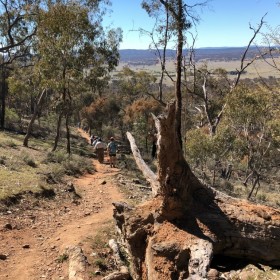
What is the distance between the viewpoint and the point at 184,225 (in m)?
7.21

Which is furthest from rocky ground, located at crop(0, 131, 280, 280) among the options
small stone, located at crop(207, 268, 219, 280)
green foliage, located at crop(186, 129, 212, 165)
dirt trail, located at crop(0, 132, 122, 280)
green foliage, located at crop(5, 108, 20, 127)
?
green foliage, located at crop(5, 108, 20, 127)

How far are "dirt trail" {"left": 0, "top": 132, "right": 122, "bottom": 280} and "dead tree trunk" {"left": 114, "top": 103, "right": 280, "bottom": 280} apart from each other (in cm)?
240

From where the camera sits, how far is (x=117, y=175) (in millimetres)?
18703

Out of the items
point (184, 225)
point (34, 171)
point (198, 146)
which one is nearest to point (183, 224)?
point (184, 225)

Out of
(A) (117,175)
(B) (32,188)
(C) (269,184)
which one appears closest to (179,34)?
(A) (117,175)

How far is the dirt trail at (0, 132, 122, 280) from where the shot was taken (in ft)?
28.8

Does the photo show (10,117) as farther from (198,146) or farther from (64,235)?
(64,235)

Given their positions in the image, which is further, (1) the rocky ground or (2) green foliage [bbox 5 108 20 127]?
(2) green foliage [bbox 5 108 20 127]

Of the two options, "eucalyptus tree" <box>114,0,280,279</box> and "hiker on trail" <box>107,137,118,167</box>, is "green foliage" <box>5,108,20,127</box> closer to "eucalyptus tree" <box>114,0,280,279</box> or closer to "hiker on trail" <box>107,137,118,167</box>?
"hiker on trail" <box>107,137,118,167</box>

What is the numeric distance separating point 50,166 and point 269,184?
1062 inches

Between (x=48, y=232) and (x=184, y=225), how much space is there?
16.7 ft

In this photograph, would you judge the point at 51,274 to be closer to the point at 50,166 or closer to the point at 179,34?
the point at 50,166

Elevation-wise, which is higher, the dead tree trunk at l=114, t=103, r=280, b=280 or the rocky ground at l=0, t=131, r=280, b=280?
the dead tree trunk at l=114, t=103, r=280, b=280

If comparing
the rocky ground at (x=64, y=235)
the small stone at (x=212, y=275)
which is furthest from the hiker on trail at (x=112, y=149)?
the small stone at (x=212, y=275)
